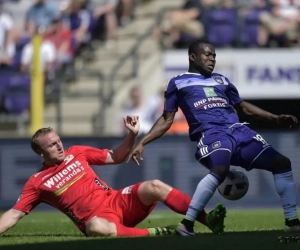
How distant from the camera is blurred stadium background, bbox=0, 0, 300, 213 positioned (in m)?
19.0

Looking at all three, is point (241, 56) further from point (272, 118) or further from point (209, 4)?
point (272, 118)

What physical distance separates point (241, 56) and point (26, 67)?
445cm

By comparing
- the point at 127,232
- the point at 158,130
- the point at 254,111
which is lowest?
the point at 127,232

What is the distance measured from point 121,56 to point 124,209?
11979mm

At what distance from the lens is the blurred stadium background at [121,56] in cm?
1903

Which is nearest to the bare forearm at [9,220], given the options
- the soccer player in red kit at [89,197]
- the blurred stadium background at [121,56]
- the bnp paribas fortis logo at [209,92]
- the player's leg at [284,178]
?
the soccer player in red kit at [89,197]

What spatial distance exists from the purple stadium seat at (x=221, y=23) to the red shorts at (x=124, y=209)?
34.7 ft

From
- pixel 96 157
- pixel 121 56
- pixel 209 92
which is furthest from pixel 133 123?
pixel 121 56

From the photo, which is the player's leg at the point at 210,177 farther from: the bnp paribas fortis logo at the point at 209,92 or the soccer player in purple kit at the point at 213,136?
the bnp paribas fortis logo at the point at 209,92

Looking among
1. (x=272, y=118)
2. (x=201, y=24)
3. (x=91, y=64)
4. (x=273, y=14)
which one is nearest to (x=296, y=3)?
(x=273, y=14)

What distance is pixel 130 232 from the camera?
349 inches

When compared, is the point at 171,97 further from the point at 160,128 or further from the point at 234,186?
the point at 234,186

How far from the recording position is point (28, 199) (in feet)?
29.8

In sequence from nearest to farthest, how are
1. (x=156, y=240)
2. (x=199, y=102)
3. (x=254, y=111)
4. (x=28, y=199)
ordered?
1. (x=156, y=240)
2. (x=199, y=102)
3. (x=28, y=199)
4. (x=254, y=111)
